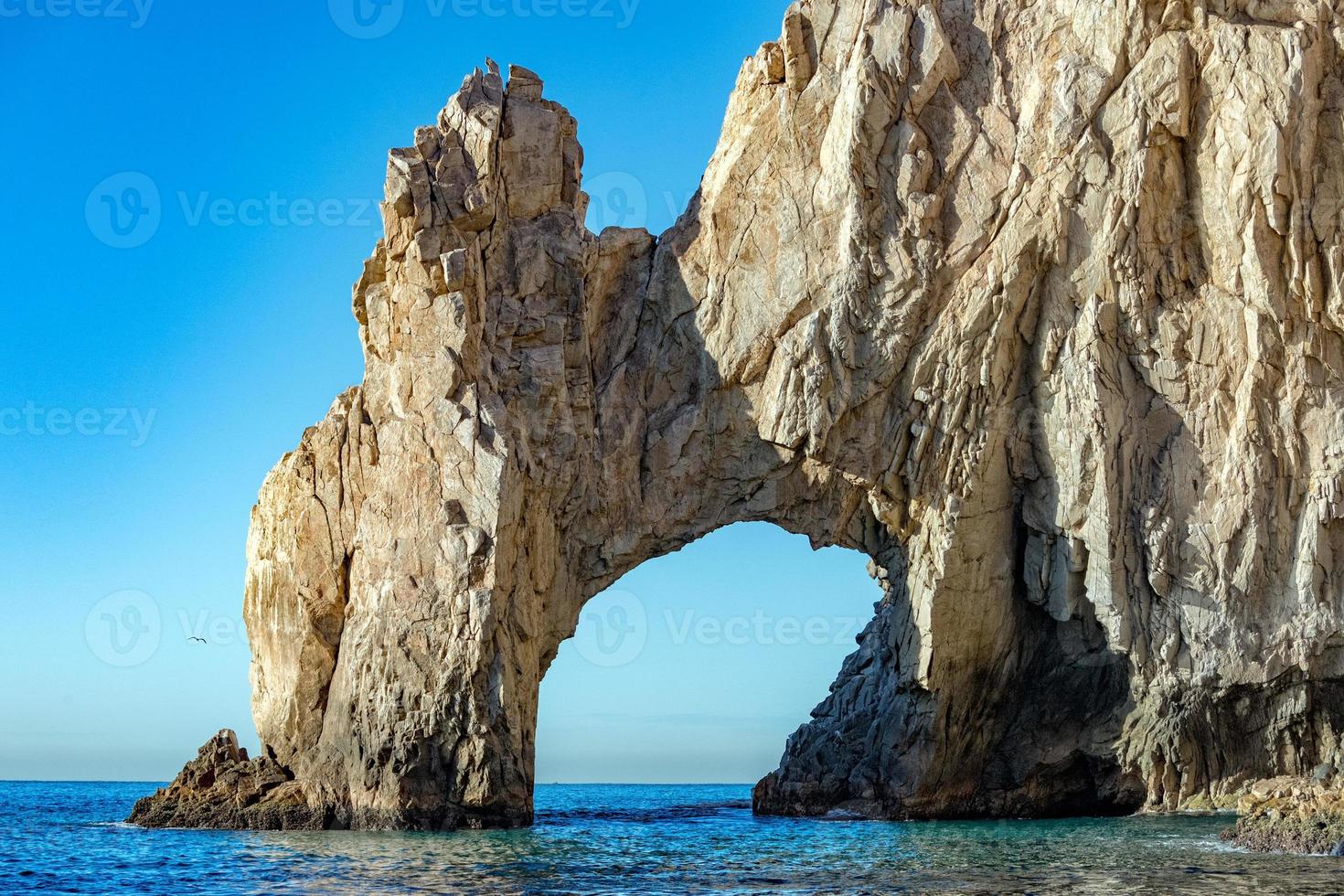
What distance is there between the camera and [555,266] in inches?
1259

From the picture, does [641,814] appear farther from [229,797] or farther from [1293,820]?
[1293,820]

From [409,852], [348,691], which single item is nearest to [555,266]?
[348,691]

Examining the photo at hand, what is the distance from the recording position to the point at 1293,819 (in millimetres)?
22047

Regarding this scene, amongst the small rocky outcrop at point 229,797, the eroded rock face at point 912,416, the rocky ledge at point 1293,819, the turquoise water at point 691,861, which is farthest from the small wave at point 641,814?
the rocky ledge at point 1293,819

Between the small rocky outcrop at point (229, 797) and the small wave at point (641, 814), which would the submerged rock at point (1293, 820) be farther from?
the small rocky outcrop at point (229, 797)

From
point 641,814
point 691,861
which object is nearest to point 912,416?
point 691,861

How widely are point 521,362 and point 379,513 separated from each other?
4.71 metres

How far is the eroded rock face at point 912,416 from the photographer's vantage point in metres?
28.6

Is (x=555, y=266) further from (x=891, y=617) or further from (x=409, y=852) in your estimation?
(x=409, y=852)

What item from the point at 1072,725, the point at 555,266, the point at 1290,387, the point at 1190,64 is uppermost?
the point at 1190,64

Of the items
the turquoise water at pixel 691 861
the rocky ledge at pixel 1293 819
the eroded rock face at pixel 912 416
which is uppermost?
the eroded rock face at pixel 912 416

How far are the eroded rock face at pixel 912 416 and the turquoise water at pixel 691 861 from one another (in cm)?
280

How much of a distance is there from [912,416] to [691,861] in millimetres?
12419

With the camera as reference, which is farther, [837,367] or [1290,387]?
[837,367]
